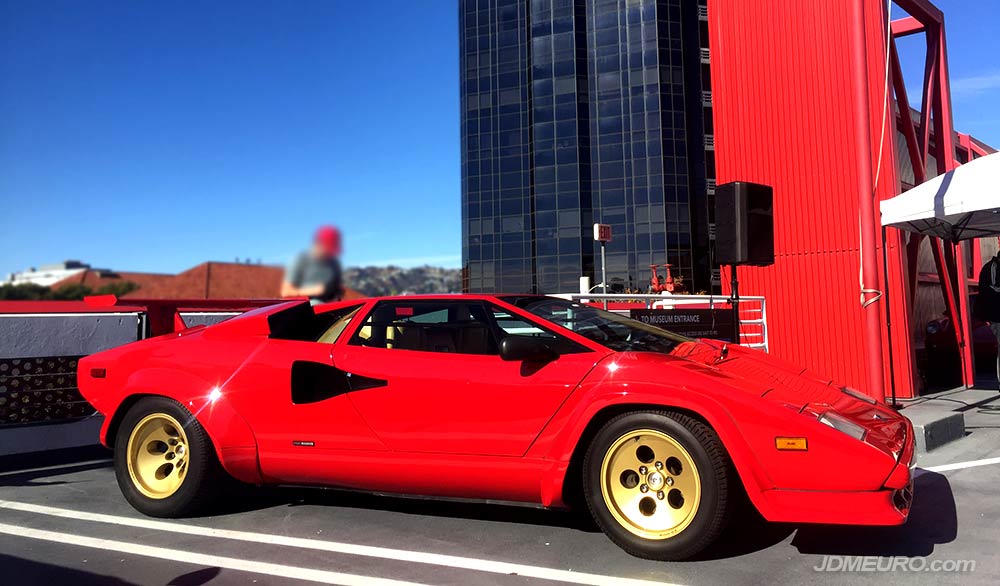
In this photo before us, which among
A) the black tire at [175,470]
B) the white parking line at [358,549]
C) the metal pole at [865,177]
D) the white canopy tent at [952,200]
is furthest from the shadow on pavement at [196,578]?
the metal pole at [865,177]

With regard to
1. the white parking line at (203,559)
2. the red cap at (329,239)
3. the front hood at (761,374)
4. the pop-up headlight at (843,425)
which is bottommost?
the white parking line at (203,559)

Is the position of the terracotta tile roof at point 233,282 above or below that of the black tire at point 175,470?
above

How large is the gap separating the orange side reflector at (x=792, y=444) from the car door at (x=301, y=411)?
210 centimetres

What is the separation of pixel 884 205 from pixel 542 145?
160 ft

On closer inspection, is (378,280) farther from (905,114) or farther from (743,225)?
(905,114)

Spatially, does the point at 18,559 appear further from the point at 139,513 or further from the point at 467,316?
the point at 467,316

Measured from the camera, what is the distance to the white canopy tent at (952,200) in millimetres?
6469

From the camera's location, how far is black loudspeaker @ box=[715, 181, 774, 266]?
6145 millimetres

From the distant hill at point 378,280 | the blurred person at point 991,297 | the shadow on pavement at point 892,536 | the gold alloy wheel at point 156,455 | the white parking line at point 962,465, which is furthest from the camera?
the blurred person at point 991,297

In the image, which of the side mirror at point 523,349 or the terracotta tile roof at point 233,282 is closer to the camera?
the side mirror at point 523,349

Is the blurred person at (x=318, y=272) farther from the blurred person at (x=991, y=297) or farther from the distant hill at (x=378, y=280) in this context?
the blurred person at (x=991, y=297)

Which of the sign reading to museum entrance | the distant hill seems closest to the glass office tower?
the sign reading to museum entrance

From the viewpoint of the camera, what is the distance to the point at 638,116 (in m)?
53.0

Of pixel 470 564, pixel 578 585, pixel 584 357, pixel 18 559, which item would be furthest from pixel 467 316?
pixel 18 559
